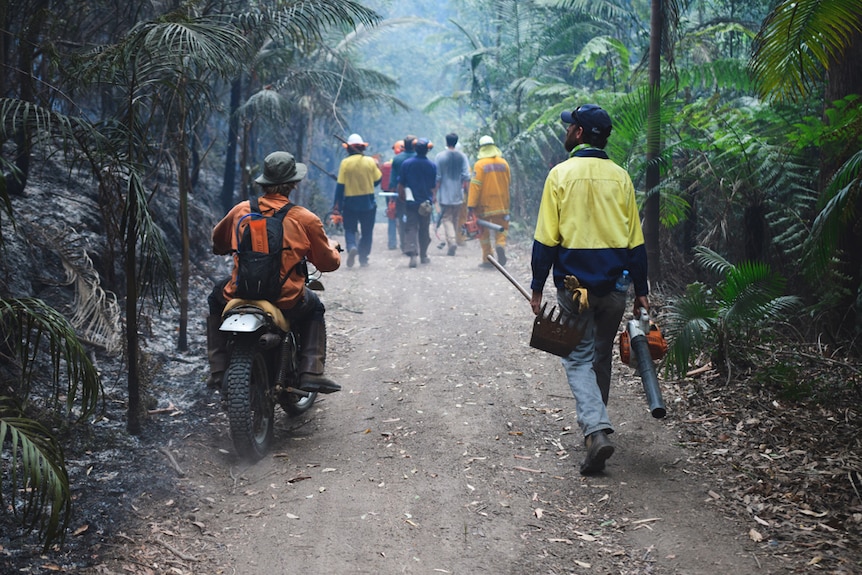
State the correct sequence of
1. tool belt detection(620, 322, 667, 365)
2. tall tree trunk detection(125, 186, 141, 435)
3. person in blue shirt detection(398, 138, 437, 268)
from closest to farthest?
tall tree trunk detection(125, 186, 141, 435) < tool belt detection(620, 322, 667, 365) < person in blue shirt detection(398, 138, 437, 268)

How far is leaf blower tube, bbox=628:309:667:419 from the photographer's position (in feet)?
15.6

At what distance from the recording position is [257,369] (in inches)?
215

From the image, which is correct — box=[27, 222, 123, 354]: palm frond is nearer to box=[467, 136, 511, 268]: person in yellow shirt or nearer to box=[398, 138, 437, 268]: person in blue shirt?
box=[398, 138, 437, 268]: person in blue shirt

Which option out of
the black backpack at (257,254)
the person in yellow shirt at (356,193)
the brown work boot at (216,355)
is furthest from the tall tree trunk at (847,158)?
the person in yellow shirt at (356,193)

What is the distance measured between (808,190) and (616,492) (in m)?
3.87

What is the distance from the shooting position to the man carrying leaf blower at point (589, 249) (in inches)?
195

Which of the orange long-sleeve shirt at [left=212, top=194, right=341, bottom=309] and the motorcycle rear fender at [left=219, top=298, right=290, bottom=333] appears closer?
the motorcycle rear fender at [left=219, top=298, right=290, bottom=333]

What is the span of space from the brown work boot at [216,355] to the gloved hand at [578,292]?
8.15 feet

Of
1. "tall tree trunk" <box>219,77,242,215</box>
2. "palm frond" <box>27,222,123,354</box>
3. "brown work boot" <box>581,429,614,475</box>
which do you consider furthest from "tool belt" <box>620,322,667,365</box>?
"tall tree trunk" <box>219,77,242,215</box>

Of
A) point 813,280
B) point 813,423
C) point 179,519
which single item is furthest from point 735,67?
point 179,519

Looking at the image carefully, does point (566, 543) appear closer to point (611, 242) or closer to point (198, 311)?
point (611, 242)

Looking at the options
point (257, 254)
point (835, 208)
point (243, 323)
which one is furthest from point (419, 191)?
point (835, 208)

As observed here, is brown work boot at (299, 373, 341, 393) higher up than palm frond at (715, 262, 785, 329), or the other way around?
palm frond at (715, 262, 785, 329)

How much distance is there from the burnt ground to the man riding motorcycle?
60cm
